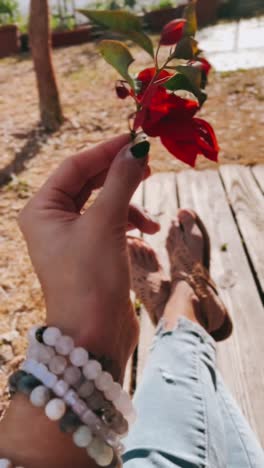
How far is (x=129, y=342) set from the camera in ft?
2.97

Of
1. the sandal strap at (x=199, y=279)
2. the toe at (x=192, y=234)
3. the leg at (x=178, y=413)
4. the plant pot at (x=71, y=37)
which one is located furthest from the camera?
the plant pot at (x=71, y=37)

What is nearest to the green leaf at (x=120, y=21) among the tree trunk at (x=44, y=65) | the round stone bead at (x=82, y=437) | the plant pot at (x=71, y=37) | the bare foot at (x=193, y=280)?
the round stone bead at (x=82, y=437)

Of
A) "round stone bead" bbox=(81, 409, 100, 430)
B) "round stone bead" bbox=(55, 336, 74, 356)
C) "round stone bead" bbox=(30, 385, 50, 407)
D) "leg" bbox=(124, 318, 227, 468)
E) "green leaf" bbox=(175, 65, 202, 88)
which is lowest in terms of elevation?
"leg" bbox=(124, 318, 227, 468)

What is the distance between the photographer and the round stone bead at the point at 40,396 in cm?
70

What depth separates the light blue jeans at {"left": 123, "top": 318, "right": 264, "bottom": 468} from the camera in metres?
0.99

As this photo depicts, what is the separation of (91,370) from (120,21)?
49cm

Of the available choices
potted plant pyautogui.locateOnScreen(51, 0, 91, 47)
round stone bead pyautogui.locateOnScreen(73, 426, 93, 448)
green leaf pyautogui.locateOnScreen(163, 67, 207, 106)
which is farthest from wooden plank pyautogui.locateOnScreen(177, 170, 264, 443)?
potted plant pyautogui.locateOnScreen(51, 0, 91, 47)

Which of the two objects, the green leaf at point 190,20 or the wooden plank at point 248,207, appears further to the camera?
the wooden plank at point 248,207

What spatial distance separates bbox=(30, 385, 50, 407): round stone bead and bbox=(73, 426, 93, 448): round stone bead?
0.21ft

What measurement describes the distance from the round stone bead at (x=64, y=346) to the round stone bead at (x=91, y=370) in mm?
36

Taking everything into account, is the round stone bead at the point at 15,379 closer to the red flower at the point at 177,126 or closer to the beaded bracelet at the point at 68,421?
the beaded bracelet at the point at 68,421

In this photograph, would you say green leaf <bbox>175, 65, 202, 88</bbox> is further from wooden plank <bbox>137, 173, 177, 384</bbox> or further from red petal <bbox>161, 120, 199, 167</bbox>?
wooden plank <bbox>137, 173, 177, 384</bbox>

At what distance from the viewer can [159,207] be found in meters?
2.31

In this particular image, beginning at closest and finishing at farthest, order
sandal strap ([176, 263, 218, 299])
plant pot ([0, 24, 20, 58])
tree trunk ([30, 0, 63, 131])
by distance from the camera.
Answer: sandal strap ([176, 263, 218, 299])
tree trunk ([30, 0, 63, 131])
plant pot ([0, 24, 20, 58])
